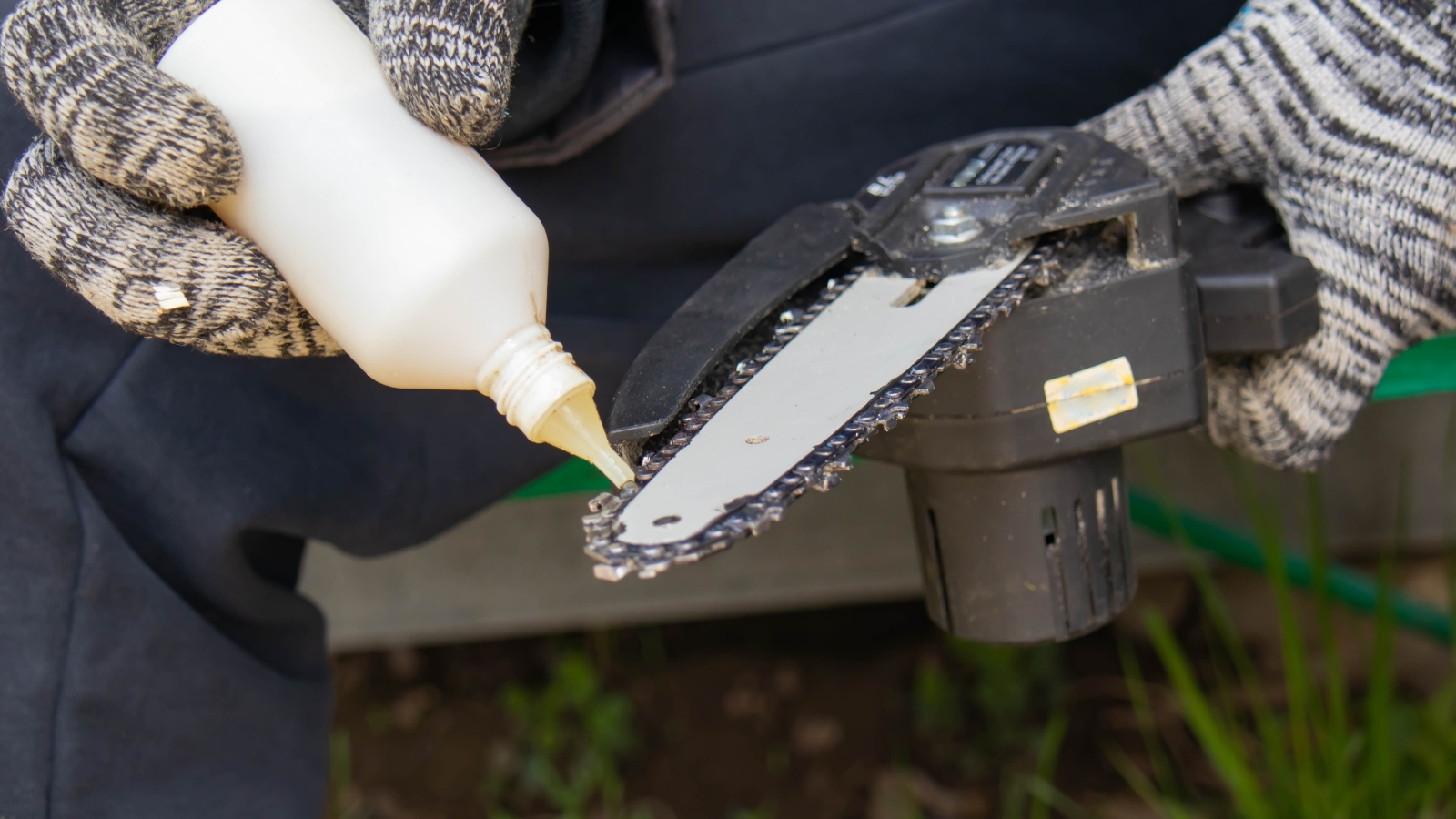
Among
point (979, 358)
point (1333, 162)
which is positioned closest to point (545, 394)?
point (979, 358)

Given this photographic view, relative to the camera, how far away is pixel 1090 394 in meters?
0.56

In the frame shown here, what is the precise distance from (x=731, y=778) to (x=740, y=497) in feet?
3.56

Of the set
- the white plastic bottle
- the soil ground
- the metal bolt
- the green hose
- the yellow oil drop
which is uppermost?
the white plastic bottle

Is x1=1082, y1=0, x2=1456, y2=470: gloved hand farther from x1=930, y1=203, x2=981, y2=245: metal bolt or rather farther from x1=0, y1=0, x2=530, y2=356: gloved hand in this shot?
x1=0, y1=0, x2=530, y2=356: gloved hand

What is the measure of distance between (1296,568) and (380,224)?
1293 millimetres

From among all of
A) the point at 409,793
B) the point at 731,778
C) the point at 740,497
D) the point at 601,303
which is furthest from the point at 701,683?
the point at 740,497

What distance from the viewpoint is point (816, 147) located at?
793 millimetres

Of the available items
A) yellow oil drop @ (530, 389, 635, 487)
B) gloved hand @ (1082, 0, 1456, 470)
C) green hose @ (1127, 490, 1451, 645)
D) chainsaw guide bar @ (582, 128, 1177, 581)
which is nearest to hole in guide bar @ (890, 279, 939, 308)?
chainsaw guide bar @ (582, 128, 1177, 581)

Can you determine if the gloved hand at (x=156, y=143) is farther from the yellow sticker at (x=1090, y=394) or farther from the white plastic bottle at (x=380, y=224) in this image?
the yellow sticker at (x=1090, y=394)

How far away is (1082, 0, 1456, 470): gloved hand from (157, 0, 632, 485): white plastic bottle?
0.49 meters

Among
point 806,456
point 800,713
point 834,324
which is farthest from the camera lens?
point 800,713

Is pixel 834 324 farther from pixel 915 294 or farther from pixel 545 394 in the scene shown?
pixel 545 394

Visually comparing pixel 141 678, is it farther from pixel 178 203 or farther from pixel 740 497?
pixel 740 497

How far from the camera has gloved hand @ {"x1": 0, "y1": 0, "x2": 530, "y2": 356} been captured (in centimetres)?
47
